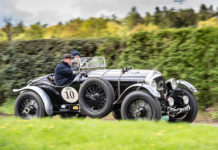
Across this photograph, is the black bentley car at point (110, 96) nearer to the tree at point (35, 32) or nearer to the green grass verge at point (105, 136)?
the green grass verge at point (105, 136)

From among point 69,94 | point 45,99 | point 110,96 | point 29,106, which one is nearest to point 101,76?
point 110,96

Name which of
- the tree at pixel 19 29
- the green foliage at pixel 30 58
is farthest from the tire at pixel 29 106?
the tree at pixel 19 29

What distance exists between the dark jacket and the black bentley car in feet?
0.63

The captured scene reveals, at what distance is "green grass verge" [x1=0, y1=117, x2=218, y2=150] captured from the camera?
4.65m

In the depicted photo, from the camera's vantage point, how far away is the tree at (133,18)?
40.5 feet

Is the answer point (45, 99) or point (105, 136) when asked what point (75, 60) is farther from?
point (105, 136)

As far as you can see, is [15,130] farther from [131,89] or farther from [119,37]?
[119,37]

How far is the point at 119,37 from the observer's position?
11.8 meters

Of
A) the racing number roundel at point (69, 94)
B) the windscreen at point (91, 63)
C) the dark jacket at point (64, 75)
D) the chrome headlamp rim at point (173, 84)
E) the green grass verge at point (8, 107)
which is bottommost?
the green grass verge at point (8, 107)

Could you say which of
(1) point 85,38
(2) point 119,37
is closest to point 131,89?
(2) point 119,37

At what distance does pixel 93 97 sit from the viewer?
7121 mm

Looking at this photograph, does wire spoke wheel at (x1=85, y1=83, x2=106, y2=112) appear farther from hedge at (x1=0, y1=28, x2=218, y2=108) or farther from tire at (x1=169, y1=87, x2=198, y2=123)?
hedge at (x1=0, y1=28, x2=218, y2=108)

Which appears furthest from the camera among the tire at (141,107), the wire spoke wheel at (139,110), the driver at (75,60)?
the driver at (75,60)

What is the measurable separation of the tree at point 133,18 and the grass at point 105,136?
280 inches
